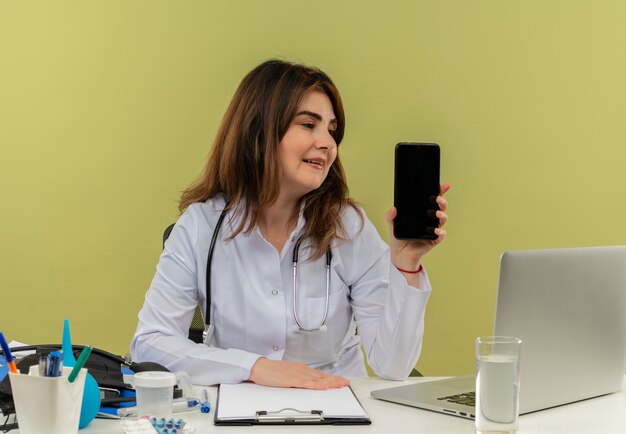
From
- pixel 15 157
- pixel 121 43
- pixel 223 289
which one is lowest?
pixel 223 289

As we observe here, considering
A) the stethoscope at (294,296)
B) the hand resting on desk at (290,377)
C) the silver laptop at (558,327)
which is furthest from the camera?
the stethoscope at (294,296)

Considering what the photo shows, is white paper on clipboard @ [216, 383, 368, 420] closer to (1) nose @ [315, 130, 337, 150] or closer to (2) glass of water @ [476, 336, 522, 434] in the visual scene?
(2) glass of water @ [476, 336, 522, 434]

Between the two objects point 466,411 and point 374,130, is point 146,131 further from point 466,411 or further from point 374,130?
point 466,411

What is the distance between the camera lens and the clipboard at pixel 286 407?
1.32 m

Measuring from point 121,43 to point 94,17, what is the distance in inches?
5.5

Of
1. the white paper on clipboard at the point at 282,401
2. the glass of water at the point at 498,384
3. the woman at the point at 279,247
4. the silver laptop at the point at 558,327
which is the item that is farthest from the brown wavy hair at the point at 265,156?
the glass of water at the point at 498,384

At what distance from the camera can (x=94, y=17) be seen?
2986mm

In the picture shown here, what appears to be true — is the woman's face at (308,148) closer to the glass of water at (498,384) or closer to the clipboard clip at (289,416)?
the clipboard clip at (289,416)

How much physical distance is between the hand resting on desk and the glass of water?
0.42 meters

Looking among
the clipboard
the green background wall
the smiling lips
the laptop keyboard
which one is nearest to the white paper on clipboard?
the clipboard

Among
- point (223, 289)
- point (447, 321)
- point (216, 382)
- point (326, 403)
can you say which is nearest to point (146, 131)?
point (223, 289)

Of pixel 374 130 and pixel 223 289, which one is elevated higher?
pixel 374 130

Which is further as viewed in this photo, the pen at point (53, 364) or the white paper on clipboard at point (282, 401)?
the white paper on clipboard at point (282, 401)

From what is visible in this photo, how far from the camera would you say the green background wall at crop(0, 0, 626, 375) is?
118 inches
